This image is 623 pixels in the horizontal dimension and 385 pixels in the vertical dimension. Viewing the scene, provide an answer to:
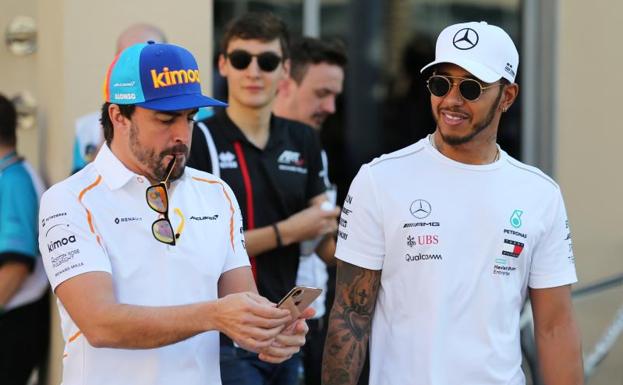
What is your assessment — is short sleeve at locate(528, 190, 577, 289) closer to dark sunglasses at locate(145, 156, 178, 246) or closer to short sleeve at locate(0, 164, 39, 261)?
dark sunglasses at locate(145, 156, 178, 246)

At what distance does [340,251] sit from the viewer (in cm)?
385

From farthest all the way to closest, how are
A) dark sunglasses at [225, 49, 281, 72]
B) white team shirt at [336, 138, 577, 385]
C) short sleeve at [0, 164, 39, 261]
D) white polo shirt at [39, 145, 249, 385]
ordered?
short sleeve at [0, 164, 39, 261], dark sunglasses at [225, 49, 281, 72], white team shirt at [336, 138, 577, 385], white polo shirt at [39, 145, 249, 385]

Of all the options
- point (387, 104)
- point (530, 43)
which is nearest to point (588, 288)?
point (530, 43)

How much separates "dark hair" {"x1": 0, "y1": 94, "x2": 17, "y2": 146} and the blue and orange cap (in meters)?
2.29

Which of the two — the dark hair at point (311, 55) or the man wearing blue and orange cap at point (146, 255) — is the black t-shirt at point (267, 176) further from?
the man wearing blue and orange cap at point (146, 255)

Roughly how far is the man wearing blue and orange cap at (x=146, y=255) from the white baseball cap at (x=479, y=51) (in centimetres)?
83

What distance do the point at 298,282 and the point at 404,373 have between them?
170 cm

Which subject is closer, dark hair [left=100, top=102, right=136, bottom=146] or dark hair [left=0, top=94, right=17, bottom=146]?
dark hair [left=100, top=102, right=136, bottom=146]

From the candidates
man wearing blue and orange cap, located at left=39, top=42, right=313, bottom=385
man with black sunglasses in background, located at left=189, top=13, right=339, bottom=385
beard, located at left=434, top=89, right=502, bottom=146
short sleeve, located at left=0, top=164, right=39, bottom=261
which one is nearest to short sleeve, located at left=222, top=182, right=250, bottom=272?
man wearing blue and orange cap, located at left=39, top=42, right=313, bottom=385

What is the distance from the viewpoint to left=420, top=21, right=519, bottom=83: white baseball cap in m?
3.78

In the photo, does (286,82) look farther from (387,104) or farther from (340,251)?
(387,104)

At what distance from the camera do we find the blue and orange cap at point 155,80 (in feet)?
11.0

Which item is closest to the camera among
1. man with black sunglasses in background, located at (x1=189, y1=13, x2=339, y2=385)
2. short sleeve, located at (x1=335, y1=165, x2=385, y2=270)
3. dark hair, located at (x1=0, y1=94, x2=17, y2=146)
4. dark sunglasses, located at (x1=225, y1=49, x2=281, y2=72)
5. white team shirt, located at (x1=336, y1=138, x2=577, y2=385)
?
white team shirt, located at (x1=336, y1=138, x2=577, y2=385)

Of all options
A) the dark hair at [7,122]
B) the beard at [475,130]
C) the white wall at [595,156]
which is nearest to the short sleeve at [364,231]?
the beard at [475,130]
